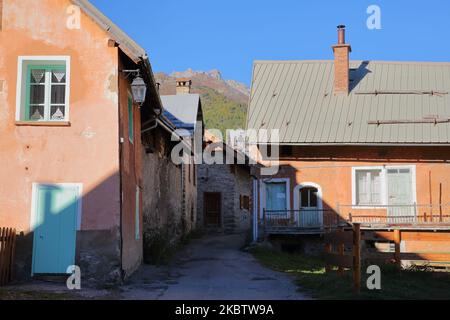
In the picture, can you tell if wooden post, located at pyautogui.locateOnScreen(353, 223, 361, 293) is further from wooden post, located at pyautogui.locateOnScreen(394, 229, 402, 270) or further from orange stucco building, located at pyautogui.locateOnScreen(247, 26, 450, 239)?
orange stucco building, located at pyautogui.locateOnScreen(247, 26, 450, 239)

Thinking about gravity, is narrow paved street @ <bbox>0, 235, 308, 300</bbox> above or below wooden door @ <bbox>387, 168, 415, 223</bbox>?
below

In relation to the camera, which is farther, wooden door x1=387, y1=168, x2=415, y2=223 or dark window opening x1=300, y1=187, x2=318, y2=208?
dark window opening x1=300, y1=187, x2=318, y2=208

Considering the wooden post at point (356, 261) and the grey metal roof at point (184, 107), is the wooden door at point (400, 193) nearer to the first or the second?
the grey metal roof at point (184, 107)

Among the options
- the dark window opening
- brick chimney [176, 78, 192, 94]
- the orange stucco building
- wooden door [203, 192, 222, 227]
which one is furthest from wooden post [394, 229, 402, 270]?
brick chimney [176, 78, 192, 94]

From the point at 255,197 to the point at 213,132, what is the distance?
13.8 metres

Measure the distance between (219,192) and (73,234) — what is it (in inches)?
890

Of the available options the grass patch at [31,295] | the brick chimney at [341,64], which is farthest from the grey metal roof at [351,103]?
the grass patch at [31,295]

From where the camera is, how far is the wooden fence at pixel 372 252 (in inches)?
456

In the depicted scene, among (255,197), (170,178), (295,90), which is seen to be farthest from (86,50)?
(295,90)

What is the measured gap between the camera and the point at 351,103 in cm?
2553

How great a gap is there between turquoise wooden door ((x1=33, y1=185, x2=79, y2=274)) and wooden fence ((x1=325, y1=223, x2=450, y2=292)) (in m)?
5.63

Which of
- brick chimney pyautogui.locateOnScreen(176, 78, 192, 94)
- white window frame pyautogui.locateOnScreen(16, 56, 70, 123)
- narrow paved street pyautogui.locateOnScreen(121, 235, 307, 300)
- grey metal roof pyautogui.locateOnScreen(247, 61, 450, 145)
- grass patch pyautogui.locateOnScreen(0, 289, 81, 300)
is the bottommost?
narrow paved street pyautogui.locateOnScreen(121, 235, 307, 300)

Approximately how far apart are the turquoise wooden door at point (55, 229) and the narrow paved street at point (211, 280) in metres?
1.50

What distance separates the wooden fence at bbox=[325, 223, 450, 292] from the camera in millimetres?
11594
